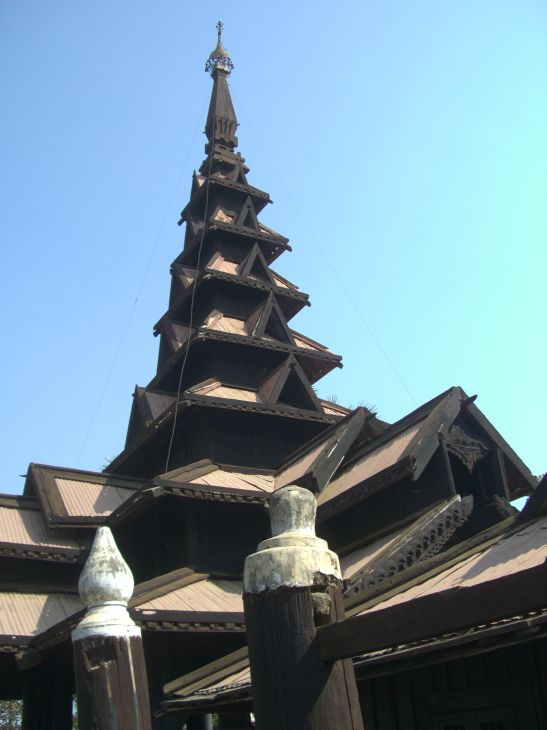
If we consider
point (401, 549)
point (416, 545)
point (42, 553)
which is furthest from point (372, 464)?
point (42, 553)

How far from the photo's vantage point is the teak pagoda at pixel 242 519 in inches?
287

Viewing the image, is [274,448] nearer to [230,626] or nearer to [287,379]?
[287,379]

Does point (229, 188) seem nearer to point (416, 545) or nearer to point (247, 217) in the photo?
point (247, 217)

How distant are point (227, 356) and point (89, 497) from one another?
5.11 metres

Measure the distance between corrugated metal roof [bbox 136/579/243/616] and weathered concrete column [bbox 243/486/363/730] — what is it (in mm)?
7190

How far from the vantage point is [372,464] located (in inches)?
471

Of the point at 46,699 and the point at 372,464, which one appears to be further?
the point at 372,464

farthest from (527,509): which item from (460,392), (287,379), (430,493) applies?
(287,379)

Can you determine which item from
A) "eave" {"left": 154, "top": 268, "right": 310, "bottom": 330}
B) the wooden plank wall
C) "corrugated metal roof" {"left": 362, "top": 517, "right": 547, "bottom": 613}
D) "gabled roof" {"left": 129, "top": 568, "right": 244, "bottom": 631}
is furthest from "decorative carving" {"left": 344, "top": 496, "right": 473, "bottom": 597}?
"eave" {"left": 154, "top": 268, "right": 310, "bottom": 330}

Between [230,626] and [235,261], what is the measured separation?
1337 cm

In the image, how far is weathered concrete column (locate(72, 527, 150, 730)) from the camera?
126 inches

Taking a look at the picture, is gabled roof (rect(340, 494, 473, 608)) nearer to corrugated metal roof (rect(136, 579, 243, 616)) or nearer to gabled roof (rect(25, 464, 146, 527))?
corrugated metal roof (rect(136, 579, 243, 616))

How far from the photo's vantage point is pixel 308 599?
9.62 ft

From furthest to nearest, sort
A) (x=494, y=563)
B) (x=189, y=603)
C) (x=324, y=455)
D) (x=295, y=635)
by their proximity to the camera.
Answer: (x=324, y=455) < (x=189, y=603) < (x=494, y=563) < (x=295, y=635)
